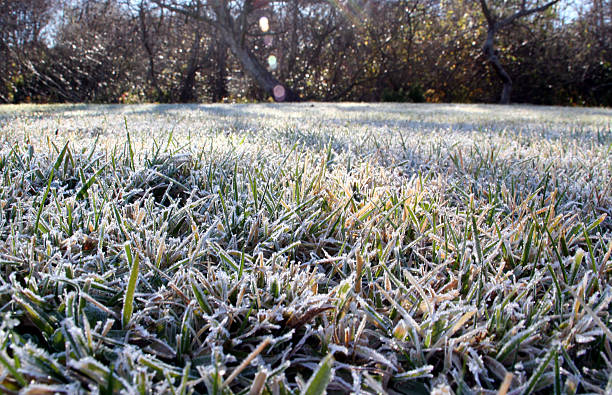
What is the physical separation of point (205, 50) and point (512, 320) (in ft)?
47.8

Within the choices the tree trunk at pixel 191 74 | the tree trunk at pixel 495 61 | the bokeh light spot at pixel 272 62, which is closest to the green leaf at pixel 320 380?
the tree trunk at pixel 495 61

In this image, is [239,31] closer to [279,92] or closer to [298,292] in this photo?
[279,92]

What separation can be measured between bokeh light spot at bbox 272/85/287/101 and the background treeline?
3 cm

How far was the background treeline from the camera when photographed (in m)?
11.2

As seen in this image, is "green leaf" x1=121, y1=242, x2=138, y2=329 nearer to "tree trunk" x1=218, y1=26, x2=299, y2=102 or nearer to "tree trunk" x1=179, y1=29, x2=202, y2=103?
"tree trunk" x1=218, y1=26, x2=299, y2=102

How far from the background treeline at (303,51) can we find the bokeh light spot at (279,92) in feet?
0.11

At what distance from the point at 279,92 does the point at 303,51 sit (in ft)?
6.76

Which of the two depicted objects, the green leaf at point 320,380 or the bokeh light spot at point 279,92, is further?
the bokeh light spot at point 279,92

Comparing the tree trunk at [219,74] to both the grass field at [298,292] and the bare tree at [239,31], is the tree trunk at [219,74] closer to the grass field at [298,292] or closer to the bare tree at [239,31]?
the bare tree at [239,31]

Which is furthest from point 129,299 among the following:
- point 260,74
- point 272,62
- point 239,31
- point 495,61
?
point 272,62

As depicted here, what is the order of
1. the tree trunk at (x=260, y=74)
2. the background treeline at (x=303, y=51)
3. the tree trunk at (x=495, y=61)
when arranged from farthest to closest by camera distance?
1. the tree trunk at (x=260, y=74)
2. the tree trunk at (x=495, y=61)
3. the background treeline at (x=303, y=51)

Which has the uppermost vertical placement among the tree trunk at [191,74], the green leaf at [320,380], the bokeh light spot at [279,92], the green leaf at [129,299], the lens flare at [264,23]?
the lens flare at [264,23]

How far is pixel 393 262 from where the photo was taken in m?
0.92

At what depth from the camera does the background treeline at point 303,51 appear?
443 inches
